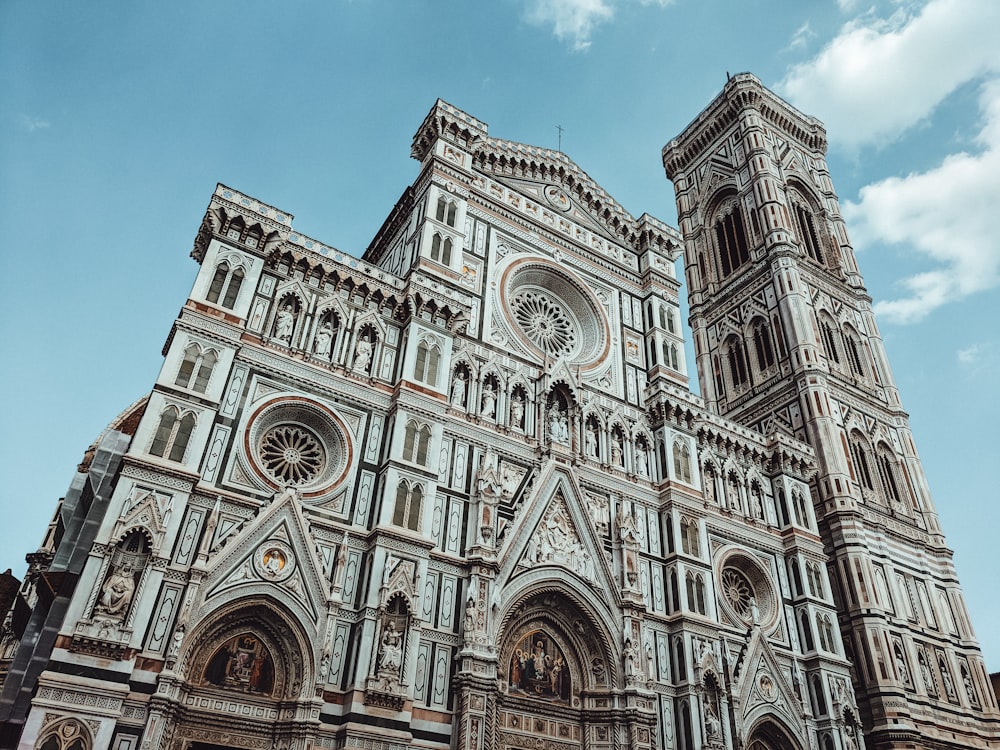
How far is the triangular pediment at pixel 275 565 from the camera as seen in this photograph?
1530 cm

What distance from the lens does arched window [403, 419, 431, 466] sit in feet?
61.5

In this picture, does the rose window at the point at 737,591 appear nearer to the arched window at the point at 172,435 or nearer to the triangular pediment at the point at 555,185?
the triangular pediment at the point at 555,185

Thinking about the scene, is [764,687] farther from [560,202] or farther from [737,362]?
[737,362]

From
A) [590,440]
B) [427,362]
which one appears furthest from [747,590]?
[427,362]

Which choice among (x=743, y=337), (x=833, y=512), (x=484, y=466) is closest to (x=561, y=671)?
(x=484, y=466)

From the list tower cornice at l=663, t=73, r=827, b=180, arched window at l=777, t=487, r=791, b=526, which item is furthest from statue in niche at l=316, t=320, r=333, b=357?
tower cornice at l=663, t=73, r=827, b=180

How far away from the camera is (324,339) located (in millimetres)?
19547

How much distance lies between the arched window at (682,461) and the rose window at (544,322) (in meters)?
4.61

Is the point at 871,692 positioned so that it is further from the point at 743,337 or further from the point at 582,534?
the point at 743,337

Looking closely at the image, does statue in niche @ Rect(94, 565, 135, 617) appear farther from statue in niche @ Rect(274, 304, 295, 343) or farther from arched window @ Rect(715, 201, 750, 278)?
arched window @ Rect(715, 201, 750, 278)

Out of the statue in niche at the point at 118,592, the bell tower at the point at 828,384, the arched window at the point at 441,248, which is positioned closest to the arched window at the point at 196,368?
the statue in niche at the point at 118,592

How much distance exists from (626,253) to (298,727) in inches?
787

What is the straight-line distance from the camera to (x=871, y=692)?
24969 millimetres

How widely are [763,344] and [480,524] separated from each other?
2094 cm
